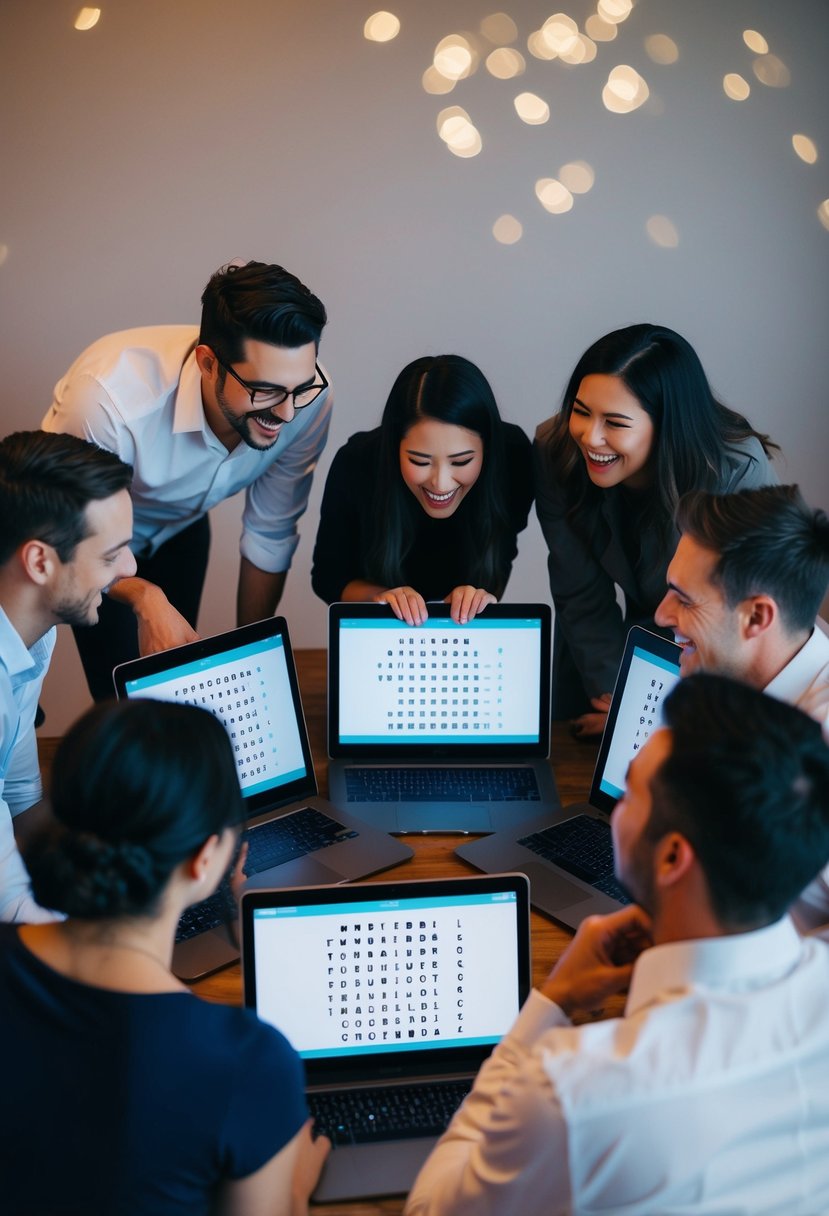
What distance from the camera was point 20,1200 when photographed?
1112 mm

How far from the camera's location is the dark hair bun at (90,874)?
1137 mm

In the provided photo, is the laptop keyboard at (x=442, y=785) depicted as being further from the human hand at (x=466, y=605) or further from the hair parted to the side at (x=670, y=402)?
the hair parted to the side at (x=670, y=402)

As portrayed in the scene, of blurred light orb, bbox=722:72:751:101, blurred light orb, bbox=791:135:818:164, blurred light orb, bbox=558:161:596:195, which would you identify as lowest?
blurred light orb, bbox=558:161:596:195

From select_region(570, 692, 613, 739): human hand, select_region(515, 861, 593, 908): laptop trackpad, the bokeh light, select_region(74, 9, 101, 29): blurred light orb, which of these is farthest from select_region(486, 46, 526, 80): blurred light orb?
select_region(515, 861, 593, 908): laptop trackpad

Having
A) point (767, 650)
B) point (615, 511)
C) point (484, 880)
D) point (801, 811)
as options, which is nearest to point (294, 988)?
point (484, 880)

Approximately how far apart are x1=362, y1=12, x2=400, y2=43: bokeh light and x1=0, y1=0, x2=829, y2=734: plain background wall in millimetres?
28

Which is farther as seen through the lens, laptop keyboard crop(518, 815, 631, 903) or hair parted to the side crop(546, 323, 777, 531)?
hair parted to the side crop(546, 323, 777, 531)

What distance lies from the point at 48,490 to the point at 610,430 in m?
1.06

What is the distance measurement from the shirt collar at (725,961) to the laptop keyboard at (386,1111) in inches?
17.0

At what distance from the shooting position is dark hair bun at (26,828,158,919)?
114 cm

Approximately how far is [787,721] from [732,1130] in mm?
390

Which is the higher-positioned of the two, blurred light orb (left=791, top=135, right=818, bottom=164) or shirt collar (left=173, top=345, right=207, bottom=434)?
blurred light orb (left=791, top=135, right=818, bottom=164)

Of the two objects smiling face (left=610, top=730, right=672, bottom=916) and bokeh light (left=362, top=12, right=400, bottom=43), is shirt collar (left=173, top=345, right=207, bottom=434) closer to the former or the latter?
smiling face (left=610, top=730, right=672, bottom=916)

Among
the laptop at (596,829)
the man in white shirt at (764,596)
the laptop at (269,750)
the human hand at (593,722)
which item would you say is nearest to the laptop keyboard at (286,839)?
the laptop at (269,750)
